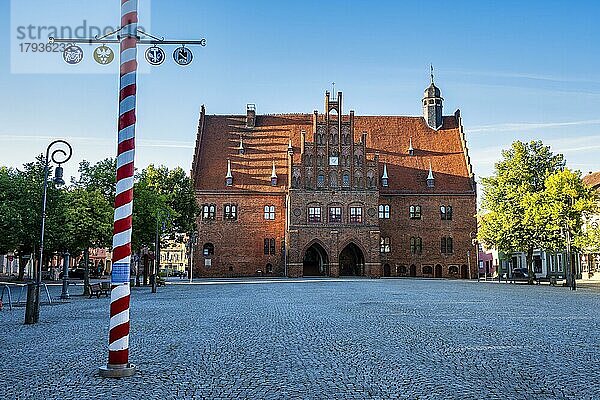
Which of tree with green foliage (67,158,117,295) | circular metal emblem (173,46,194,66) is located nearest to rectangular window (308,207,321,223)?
tree with green foliage (67,158,117,295)

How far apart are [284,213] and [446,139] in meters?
20.6

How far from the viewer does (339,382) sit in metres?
8.49

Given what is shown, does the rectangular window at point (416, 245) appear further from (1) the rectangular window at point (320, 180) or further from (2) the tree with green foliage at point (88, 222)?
(2) the tree with green foliage at point (88, 222)

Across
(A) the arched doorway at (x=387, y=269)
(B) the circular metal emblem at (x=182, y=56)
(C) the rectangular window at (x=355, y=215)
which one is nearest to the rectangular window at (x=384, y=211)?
(A) the arched doorway at (x=387, y=269)

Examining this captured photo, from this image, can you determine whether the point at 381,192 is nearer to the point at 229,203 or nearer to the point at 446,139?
the point at 446,139

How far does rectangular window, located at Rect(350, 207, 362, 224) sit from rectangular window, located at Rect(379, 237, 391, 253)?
5.68 m

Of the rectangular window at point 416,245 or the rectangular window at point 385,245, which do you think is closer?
the rectangular window at point 385,245

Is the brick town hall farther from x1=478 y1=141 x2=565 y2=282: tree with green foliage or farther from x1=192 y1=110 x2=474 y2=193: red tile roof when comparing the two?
x1=478 y1=141 x2=565 y2=282: tree with green foliage

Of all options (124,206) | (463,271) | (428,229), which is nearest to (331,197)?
(428,229)

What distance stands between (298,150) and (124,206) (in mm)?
63439

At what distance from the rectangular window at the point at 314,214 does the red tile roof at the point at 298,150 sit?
16.7 feet

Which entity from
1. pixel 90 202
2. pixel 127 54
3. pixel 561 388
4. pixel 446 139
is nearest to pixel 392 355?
pixel 561 388

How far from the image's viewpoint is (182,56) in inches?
469

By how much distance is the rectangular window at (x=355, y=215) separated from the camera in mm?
67250
